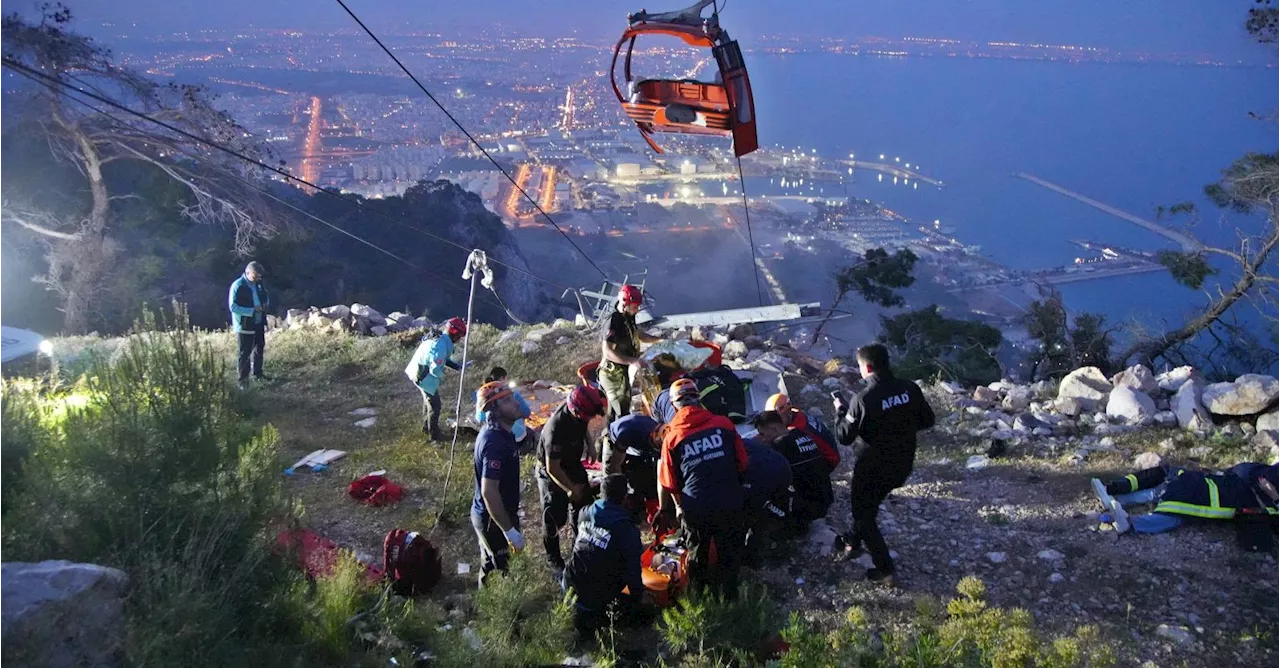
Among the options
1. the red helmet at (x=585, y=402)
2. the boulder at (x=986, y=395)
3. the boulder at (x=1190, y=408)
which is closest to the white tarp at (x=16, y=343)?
the red helmet at (x=585, y=402)

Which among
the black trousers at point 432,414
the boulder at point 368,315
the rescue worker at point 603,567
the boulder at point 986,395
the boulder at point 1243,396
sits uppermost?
the boulder at point 1243,396

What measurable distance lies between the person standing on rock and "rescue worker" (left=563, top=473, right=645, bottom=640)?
23.1 ft

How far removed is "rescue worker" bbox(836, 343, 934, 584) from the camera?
16.9 feet

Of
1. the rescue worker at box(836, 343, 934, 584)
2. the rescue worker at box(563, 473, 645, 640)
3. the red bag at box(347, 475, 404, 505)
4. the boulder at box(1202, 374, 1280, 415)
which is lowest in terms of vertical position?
the red bag at box(347, 475, 404, 505)

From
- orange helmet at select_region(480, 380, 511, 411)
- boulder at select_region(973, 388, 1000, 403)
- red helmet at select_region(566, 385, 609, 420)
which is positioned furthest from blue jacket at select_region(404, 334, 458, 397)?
boulder at select_region(973, 388, 1000, 403)

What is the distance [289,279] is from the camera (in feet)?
83.9

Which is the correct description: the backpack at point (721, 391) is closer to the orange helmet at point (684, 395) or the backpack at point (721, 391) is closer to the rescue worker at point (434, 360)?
the orange helmet at point (684, 395)

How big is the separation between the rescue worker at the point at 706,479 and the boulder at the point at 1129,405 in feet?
21.3

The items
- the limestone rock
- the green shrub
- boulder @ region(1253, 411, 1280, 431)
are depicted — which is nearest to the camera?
the green shrub

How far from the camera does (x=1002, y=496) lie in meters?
7.06

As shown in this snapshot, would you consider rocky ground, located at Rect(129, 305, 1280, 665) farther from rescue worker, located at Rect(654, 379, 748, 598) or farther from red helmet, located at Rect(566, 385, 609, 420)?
red helmet, located at Rect(566, 385, 609, 420)

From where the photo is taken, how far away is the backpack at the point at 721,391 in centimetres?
723

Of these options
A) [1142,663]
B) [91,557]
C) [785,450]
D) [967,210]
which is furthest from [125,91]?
[967,210]

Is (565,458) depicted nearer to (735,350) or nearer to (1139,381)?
(735,350)
